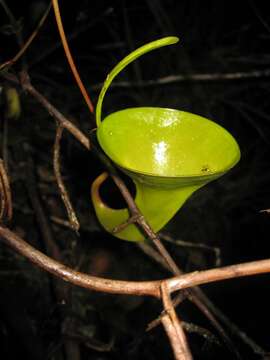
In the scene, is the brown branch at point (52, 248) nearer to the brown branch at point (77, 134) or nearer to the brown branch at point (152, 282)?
the brown branch at point (77, 134)

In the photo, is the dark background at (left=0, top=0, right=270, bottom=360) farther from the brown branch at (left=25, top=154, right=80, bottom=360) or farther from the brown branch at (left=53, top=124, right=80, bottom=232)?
the brown branch at (left=53, top=124, right=80, bottom=232)

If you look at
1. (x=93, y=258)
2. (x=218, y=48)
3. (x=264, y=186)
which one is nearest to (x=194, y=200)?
(x=264, y=186)

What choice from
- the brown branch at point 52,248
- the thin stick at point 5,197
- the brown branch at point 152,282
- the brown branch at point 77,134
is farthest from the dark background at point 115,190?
the brown branch at point 152,282

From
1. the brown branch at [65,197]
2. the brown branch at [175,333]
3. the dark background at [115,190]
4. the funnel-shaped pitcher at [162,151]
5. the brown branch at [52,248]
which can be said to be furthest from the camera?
the dark background at [115,190]

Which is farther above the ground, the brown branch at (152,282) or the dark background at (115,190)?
the dark background at (115,190)

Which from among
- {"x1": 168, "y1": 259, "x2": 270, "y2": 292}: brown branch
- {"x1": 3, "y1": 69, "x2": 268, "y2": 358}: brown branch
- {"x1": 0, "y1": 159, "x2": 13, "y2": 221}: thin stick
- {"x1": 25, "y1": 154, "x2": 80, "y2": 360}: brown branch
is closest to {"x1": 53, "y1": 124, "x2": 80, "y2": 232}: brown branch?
{"x1": 3, "y1": 69, "x2": 268, "y2": 358}: brown branch

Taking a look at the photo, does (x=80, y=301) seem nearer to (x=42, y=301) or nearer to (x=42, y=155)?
(x=42, y=301)

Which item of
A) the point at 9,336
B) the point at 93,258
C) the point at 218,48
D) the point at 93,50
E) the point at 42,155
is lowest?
the point at 9,336
